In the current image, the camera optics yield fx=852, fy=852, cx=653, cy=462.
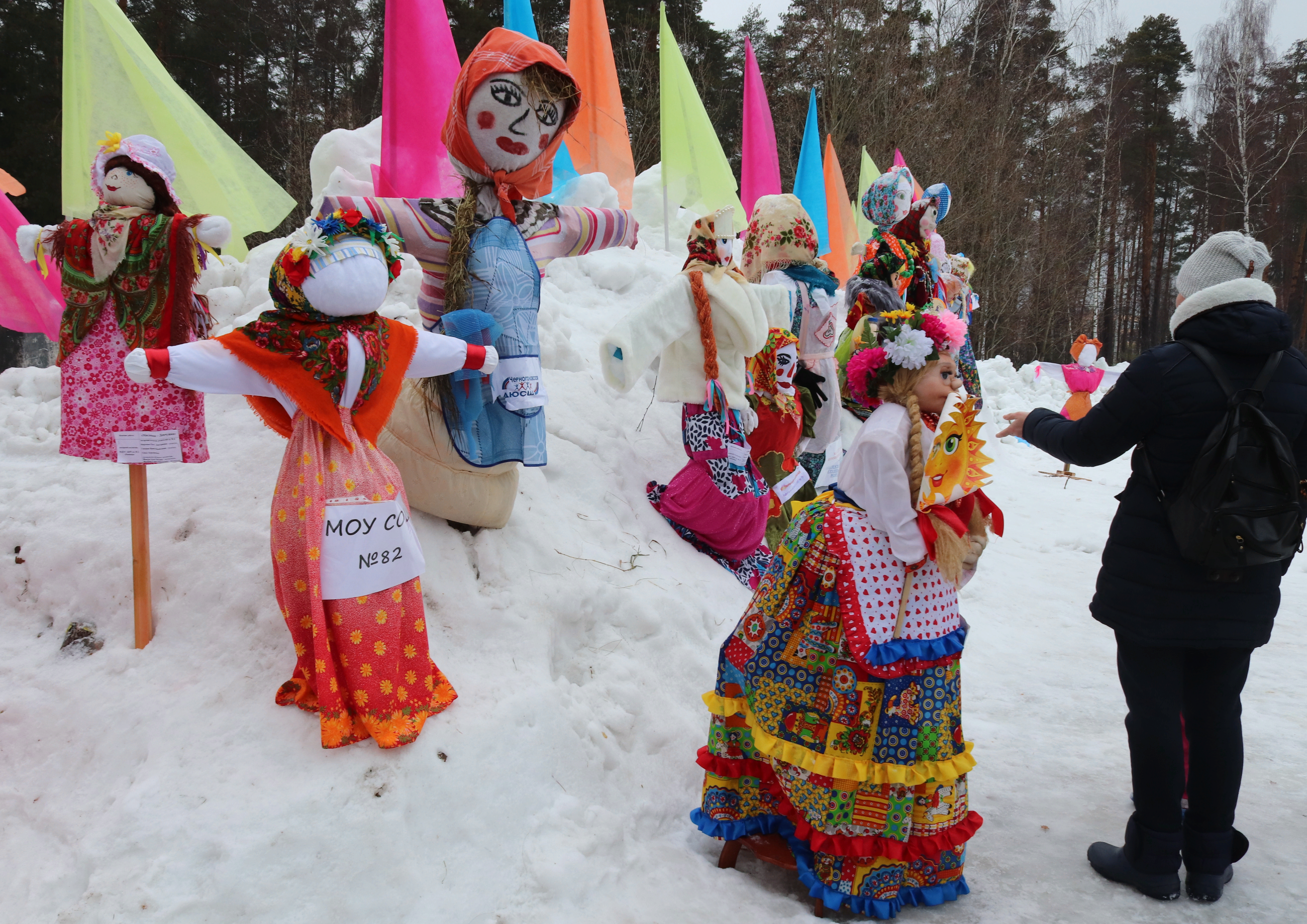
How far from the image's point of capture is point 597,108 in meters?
6.94

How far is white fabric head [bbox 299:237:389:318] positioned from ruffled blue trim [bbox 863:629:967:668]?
1705 millimetres

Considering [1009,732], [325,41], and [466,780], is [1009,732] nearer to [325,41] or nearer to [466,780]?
[466,780]

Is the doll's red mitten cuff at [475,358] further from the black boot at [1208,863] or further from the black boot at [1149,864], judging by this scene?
the black boot at [1208,863]

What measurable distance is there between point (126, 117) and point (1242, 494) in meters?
4.03

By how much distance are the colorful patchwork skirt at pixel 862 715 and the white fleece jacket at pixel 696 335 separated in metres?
1.78

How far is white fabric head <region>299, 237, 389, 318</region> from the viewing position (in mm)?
2391

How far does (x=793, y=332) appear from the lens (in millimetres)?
5016

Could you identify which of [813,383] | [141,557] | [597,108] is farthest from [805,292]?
[141,557]

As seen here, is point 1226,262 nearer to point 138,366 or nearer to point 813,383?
point 813,383

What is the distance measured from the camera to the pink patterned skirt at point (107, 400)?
284 centimetres

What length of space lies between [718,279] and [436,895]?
9.88 ft

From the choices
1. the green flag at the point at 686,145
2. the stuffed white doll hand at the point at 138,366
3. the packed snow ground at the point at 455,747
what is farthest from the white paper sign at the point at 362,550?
the green flag at the point at 686,145

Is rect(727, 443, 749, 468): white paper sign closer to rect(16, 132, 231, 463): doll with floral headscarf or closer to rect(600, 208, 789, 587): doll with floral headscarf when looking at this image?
rect(600, 208, 789, 587): doll with floral headscarf

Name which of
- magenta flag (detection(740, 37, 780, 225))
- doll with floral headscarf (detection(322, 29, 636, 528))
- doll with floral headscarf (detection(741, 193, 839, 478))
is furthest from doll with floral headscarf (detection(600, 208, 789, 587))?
magenta flag (detection(740, 37, 780, 225))
